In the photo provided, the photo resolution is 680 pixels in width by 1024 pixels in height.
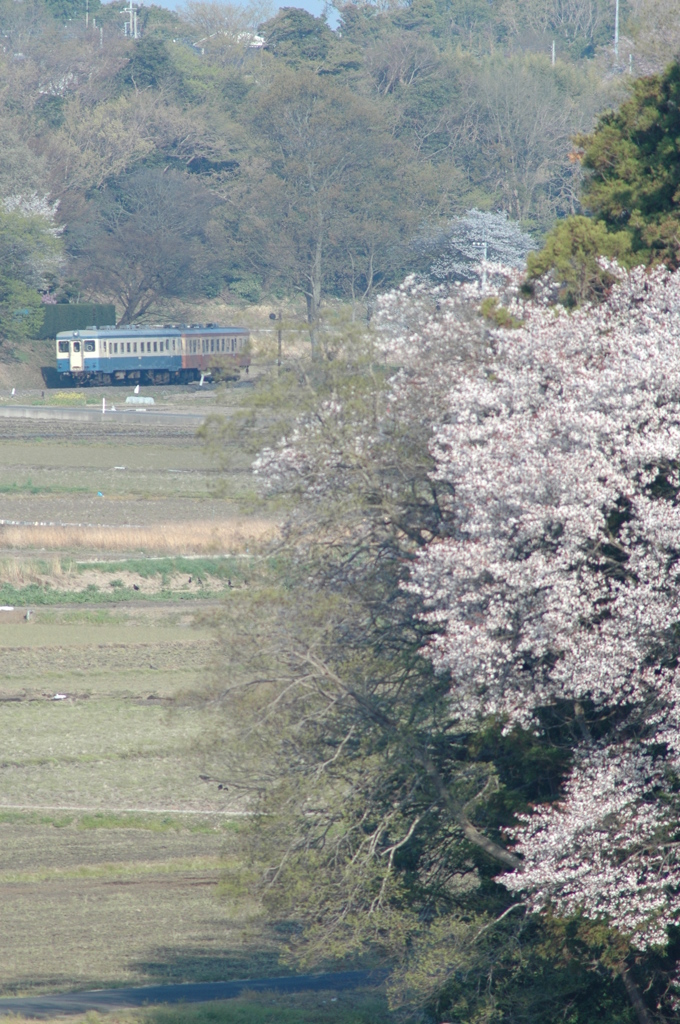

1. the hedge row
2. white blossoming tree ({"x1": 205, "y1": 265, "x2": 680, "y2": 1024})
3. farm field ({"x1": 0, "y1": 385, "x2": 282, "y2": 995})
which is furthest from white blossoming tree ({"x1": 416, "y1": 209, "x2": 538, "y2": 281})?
white blossoming tree ({"x1": 205, "y1": 265, "x2": 680, "y2": 1024})

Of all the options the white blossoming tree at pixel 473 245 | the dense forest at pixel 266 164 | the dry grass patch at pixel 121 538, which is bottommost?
the dry grass patch at pixel 121 538

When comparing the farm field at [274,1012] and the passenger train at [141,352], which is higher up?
the passenger train at [141,352]

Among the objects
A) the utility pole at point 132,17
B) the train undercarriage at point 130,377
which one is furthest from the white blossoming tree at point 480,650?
the utility pole at point 132,17

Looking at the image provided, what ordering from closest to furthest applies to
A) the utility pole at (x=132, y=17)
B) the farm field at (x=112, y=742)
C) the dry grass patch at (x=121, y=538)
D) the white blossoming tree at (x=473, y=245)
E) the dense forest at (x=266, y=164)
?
the farm field at (x=112, y=742), the dry grass patch at (x=121, y=538), the white blossoming tree at (x=473, y=245), the dense forest at (x=266, y=164), the utility pole at (x=132, y=17)

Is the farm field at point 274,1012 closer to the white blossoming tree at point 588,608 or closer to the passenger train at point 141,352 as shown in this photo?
the white blossoming tree at point 588,608

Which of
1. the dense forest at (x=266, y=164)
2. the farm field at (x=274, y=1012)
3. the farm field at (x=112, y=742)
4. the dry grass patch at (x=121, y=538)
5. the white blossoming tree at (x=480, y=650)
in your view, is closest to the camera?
the white blossoming tree at (x=480, y=650)

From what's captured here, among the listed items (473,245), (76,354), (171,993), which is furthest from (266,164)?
(171,993)

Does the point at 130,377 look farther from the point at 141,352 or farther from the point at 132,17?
the point at 132,17

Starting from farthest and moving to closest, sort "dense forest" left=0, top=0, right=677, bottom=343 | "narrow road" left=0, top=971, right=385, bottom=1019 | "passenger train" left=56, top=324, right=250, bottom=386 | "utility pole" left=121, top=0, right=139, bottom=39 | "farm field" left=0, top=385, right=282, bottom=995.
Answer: "utility pole" left=121, top=0, right=139, bottom=39 < "dense forest" left=0, top=0, right=677, bottom=343 < "passenger train" left=56, top=324, right=250, bottom=386 < "farm field" left=0, top=385, right=282, bottom=995 < "narrow road" left=0, top=971, right=385, bottom=1019

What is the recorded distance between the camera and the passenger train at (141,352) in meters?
63.7

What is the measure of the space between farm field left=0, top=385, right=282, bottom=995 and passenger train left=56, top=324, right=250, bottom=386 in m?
22.3

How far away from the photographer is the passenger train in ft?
209

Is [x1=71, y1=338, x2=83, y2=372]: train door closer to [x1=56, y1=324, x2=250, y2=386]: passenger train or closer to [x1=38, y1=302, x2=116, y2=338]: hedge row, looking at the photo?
[x1=56, y1=324, x2=250, y2=386]: passenger train

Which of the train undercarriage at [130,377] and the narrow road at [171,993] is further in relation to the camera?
the train undercarriage at [130,377]
